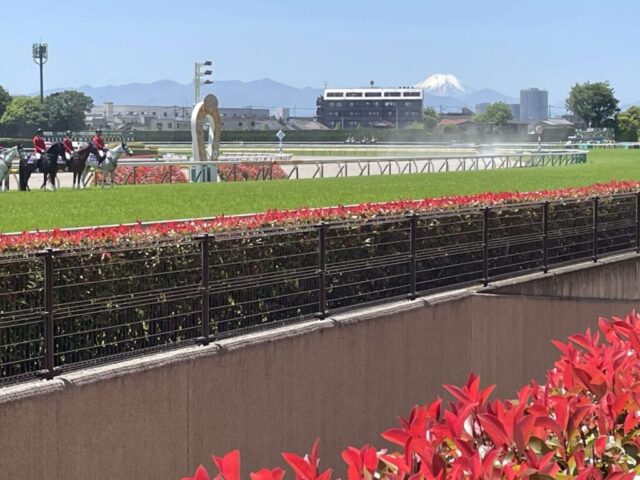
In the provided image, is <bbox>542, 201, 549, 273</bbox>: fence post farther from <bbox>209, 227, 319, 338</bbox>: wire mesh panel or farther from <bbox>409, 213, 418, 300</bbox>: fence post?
<bbox>209, 227, 319, 338</bbox>: wire mesh panel

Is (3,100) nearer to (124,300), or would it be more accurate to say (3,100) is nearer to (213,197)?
(213,197)

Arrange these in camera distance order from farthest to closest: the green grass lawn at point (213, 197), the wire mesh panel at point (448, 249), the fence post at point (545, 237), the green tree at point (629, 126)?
the green tree at point (629, 126) < the green grass lawn at point (213, 197) < the fence post at point (545, 237) < the wire mesh panel at point (448, 249)

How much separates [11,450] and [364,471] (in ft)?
14.2

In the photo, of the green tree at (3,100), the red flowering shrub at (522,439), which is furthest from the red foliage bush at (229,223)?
the green tree at (3,100)

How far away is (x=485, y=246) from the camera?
1272cm

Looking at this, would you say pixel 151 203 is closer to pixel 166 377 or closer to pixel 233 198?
pixel 233 198

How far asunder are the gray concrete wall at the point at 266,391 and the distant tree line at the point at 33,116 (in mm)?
125775

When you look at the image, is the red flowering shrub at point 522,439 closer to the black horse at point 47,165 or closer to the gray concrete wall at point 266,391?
the gray concrete wall at point 266,391

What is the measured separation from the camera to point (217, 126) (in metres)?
42.1

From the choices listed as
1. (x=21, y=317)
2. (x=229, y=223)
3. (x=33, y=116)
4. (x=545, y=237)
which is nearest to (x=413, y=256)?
(x=229, y=223)

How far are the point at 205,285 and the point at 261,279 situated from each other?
947mm

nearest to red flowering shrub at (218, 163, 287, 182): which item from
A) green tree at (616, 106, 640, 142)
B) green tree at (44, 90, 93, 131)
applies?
green tree at (616, 106, 640, 142)

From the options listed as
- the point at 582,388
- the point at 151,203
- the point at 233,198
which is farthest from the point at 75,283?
the point at 233,198

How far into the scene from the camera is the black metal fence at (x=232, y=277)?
8039 mm
